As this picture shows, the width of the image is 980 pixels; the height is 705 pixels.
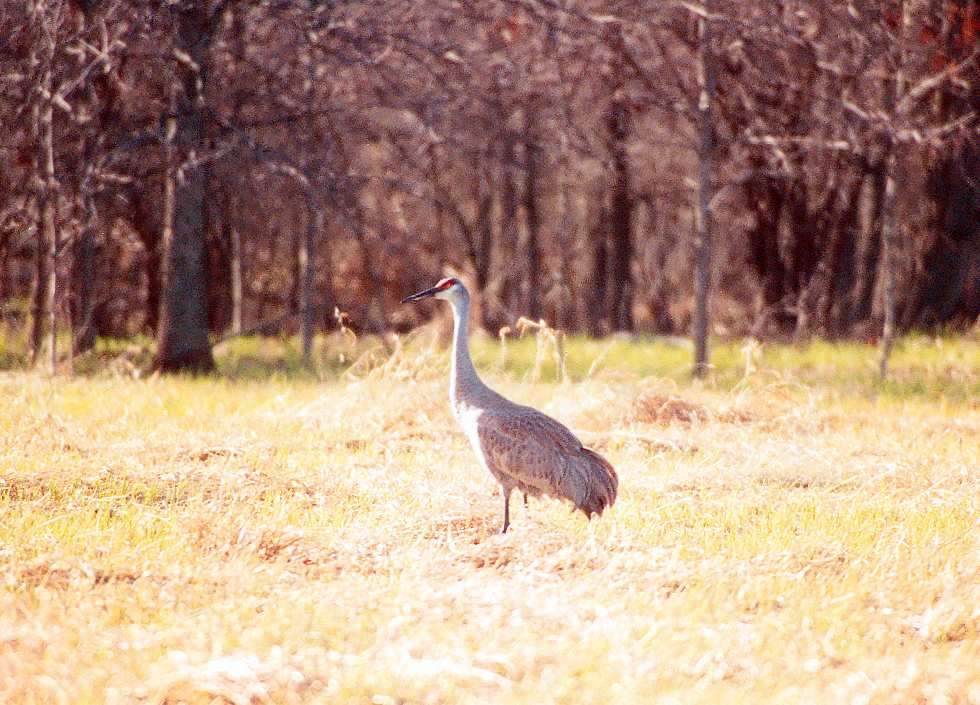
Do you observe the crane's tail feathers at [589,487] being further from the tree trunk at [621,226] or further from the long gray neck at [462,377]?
the tree trunk at [621,226]

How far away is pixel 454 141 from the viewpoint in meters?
13.7

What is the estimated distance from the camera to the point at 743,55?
1461 centimetres

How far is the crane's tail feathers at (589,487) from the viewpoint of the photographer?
6.79m

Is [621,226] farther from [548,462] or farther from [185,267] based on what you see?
[548,462]

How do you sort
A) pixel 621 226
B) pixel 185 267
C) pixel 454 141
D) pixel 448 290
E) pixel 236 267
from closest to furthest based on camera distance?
pixel 448 290
pixel 454 141
pixel 185 267
pixel 236 267
pixel 621 226

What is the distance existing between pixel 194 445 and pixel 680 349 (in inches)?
413

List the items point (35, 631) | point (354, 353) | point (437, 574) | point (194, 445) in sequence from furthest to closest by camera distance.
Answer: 1. point (354, 353)
2. point (194, 445)
3. point (437, 574)
4. point (35, 631)

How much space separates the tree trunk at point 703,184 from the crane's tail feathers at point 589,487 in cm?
625

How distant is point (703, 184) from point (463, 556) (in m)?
7.94

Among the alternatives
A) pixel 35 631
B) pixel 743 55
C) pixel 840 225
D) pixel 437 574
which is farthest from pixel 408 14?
pixel 35 631

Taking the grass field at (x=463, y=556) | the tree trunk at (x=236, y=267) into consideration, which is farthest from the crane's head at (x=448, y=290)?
the tree trunk at (x=236, y=267)

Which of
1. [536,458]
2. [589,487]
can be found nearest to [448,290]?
[536,458]

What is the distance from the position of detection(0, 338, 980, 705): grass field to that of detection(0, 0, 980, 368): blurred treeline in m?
Answer: 3.42

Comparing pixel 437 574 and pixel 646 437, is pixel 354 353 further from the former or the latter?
pixel 437 574
